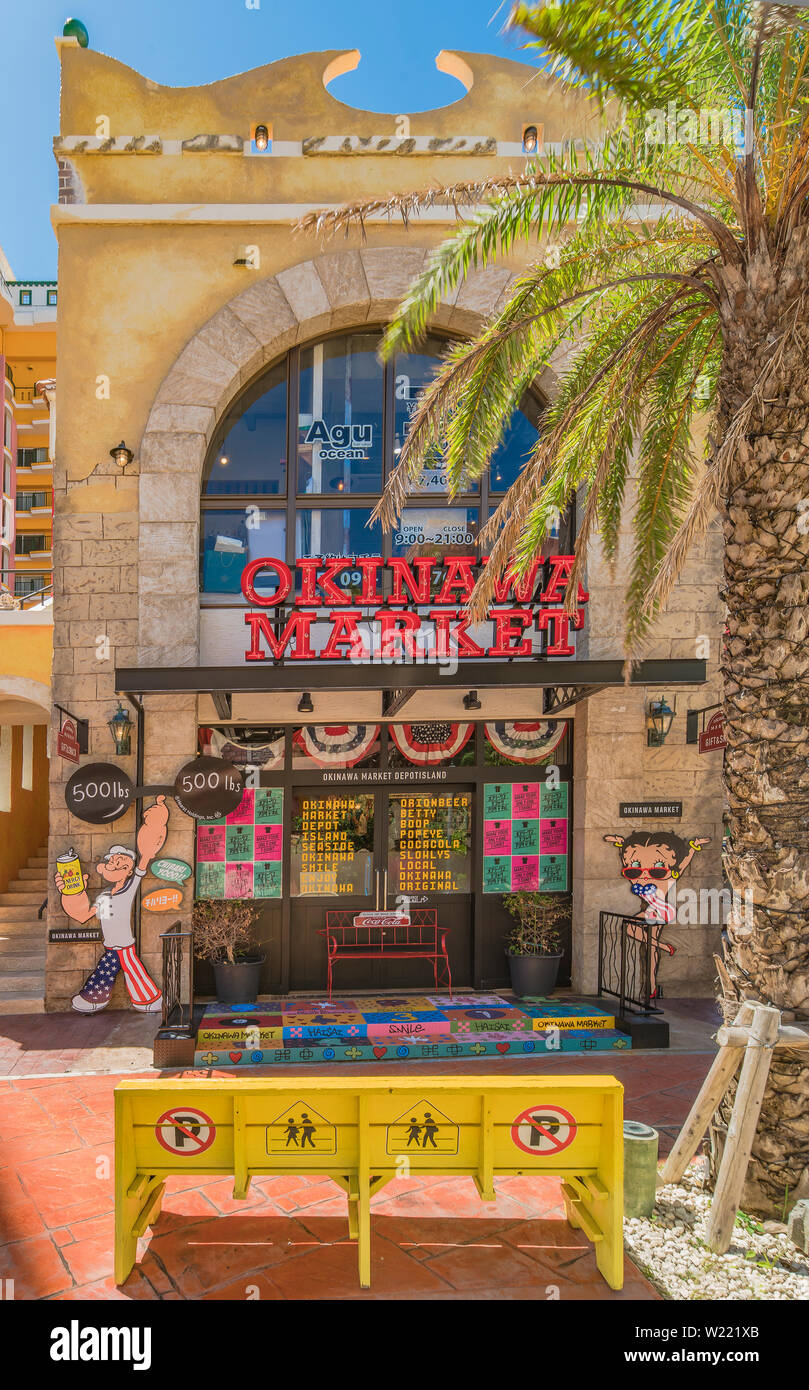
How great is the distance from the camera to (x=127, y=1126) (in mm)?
5332

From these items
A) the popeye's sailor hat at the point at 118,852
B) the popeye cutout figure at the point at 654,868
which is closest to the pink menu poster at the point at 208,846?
the popeye's sailor hat at the point at 118,852

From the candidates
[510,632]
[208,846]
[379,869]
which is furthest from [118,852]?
[510,632]

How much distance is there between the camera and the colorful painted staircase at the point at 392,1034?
8984mm

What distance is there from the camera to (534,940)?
1115 cm

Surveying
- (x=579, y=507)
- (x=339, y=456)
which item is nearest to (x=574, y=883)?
(x=579, y=507)

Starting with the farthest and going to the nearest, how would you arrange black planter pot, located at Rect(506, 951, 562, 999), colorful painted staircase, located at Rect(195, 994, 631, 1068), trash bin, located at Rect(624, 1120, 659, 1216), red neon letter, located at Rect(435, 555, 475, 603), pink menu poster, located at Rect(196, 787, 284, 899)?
pink menu poster, located at Rect(196, 787, 284, 899), black planter pot, located at Rect(506, 951, 562, 999), red neon letter, located at Rect(435, 555, 475, 603), colorful painted staircase, located at Rect(195, 994, 631, 1068), trash bin, located at Rect(624, 1120, 659, 1216)

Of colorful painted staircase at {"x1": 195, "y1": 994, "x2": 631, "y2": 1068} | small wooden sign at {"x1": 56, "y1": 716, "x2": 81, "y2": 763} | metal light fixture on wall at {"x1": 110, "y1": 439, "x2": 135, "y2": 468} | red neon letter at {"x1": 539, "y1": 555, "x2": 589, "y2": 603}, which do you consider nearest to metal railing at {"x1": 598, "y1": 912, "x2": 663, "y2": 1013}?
colorful painted staircase at {"x1": 195, "y1": 994, "x2": 631, "y2": 1068}

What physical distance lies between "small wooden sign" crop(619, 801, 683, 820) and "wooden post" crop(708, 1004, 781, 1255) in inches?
213

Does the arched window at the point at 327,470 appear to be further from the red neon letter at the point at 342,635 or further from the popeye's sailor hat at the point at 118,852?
the popeye's sailor hat at the point at 118,852

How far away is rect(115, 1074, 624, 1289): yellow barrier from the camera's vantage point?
5.35 metres

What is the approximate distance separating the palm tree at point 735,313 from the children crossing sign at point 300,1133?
285 cm

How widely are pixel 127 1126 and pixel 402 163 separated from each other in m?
11.1

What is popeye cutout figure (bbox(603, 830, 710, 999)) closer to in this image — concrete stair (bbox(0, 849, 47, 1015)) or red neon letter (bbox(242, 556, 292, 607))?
red neon letter (bbox(242, 556, 292, 607))

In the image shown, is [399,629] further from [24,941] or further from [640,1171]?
[24,941]
